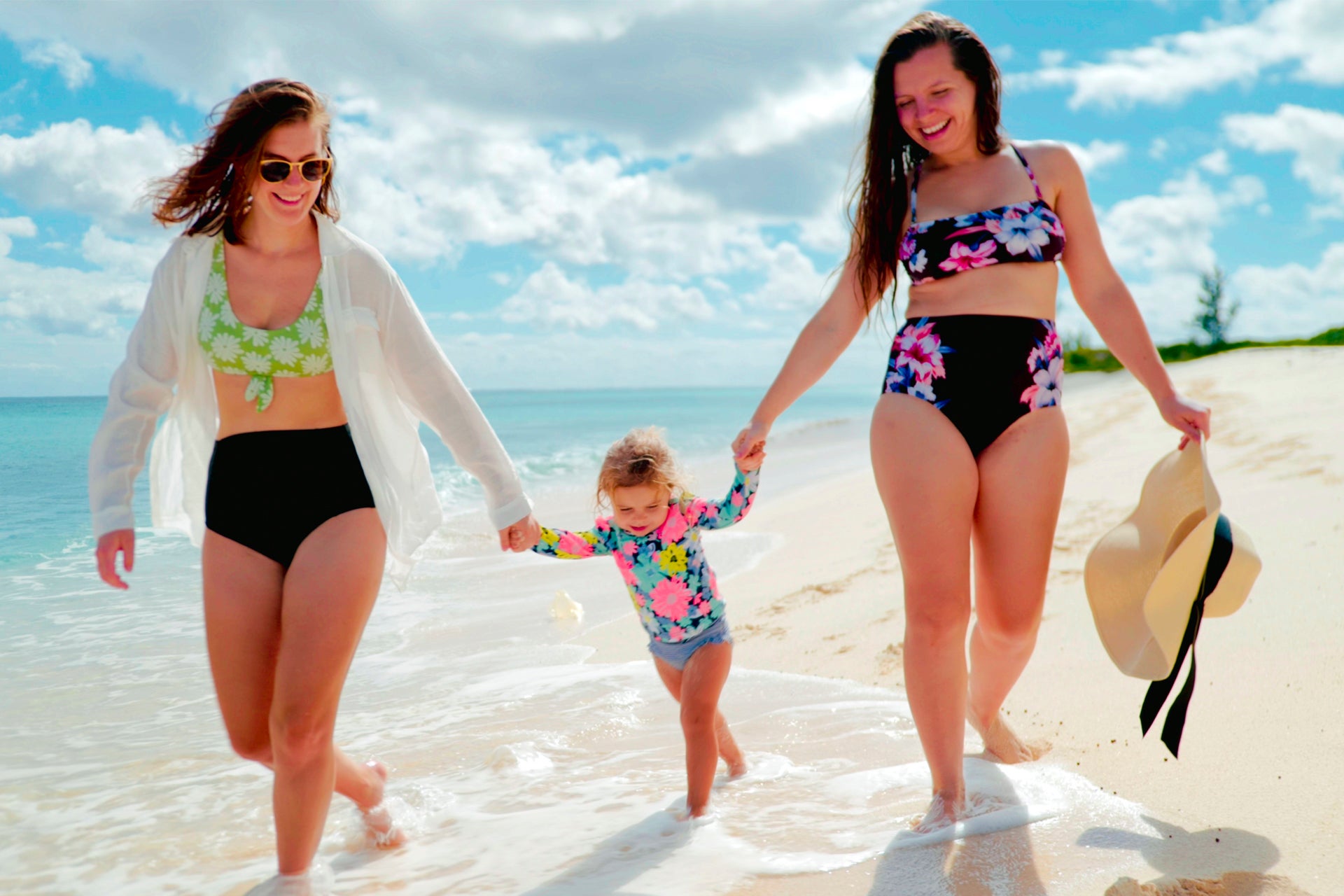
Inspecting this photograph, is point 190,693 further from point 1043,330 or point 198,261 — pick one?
point 1043,330

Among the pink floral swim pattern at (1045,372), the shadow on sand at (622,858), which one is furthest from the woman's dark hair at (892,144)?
the shadow on sand at (622,858)

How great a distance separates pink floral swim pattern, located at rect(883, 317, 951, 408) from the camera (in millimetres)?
3088

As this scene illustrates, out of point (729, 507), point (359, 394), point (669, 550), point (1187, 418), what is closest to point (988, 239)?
point (1187, 418)

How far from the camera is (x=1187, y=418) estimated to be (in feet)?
10.1

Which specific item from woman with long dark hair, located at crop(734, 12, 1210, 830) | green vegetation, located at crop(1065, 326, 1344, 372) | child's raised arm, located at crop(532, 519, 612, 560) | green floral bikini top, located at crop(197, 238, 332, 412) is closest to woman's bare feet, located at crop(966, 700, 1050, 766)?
woman with long dark hair, located at crop(734, 12, 1210, 830)

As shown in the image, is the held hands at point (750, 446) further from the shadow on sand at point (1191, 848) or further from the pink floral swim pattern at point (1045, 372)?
the shadow on sand at point (1191, 848)

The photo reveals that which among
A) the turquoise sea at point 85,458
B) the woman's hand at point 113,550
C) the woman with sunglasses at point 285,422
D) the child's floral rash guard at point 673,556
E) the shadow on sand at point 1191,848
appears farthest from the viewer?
the turquoise sea at point 85,458

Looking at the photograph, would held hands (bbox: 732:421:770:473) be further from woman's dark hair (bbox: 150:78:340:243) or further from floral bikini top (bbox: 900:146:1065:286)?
woman's dark hair (bbox: 150:78:340:243)

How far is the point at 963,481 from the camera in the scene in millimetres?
2982

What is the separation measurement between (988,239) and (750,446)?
104 cm

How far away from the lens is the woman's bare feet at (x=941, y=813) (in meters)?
2.92

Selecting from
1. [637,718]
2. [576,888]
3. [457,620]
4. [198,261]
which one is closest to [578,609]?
[457,620]

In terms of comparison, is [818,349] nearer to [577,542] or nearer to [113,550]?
[577,542]

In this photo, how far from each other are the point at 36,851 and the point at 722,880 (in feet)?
8.66
